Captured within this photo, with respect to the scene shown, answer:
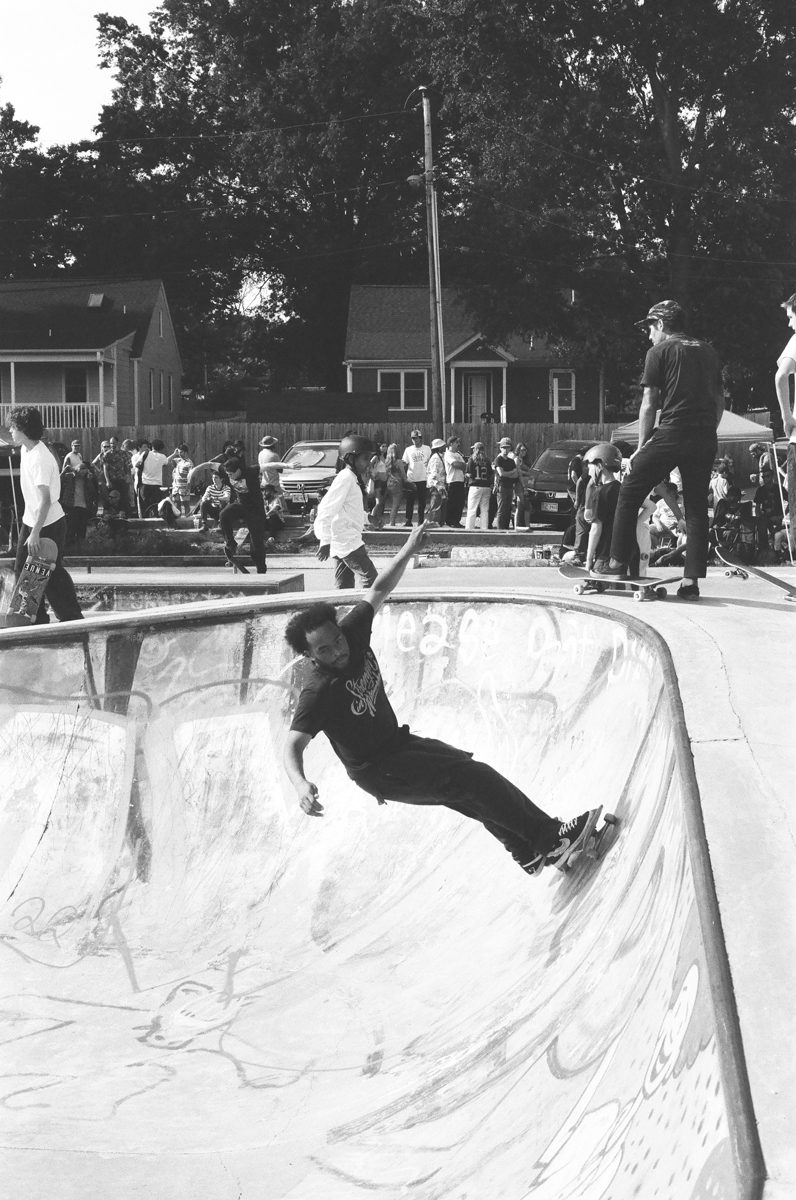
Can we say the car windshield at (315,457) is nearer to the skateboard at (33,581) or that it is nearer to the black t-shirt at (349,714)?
the skateboard at (33,581)

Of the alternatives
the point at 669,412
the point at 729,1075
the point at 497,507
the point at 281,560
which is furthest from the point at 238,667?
the point at 497,507

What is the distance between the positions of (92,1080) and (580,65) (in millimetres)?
31381

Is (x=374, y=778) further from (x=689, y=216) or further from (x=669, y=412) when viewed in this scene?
(x=689, y=216)

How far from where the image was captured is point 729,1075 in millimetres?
2162

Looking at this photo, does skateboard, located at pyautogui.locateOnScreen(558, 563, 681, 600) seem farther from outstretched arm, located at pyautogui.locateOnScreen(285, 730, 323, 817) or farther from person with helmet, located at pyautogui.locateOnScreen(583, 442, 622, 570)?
outstretched arm, located at pyautogui.locateOnScreen(285, 730, 323, 817)

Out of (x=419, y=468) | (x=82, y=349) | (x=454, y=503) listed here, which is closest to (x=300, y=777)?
(x=454, y=503)

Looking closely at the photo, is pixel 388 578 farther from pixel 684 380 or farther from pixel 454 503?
pixel 454 503

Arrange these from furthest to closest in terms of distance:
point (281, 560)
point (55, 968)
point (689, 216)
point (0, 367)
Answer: point (0, 367)
point (689, 216)
point (281, 560)
point (55, 968)

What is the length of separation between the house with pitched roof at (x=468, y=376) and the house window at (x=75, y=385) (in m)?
8.41

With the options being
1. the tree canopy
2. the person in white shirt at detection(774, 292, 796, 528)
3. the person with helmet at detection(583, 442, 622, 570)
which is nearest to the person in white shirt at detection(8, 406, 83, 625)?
the person with helmet at detection(583, 442, 622, 570)

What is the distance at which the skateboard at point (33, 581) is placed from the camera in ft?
25.4

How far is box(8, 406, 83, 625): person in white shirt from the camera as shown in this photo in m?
7.66

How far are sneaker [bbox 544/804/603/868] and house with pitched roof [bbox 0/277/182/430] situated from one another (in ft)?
114

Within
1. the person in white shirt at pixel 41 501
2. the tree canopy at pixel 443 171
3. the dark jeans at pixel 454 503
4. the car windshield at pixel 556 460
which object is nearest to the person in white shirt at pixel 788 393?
the person in white shirt at pixel 41 501
